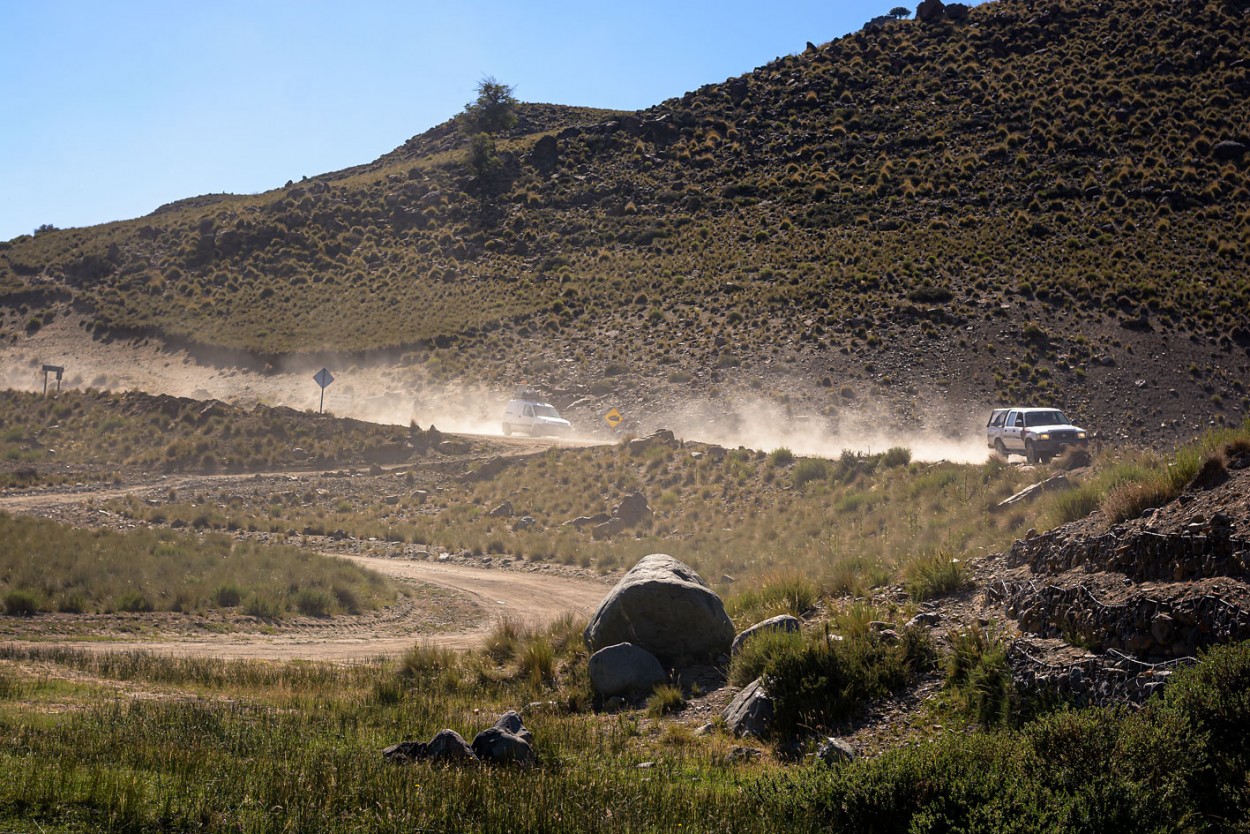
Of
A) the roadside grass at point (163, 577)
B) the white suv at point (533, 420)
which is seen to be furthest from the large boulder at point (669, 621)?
the white suv at point (533, 420)

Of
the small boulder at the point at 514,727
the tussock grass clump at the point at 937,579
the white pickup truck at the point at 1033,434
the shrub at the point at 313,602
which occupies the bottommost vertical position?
the shrub at the point at 313,602

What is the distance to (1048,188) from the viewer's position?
61.8m

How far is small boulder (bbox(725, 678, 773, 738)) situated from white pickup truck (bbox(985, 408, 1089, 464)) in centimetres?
Result: 2004

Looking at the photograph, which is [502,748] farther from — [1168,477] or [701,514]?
[701,514]

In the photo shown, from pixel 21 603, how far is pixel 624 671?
12.9m

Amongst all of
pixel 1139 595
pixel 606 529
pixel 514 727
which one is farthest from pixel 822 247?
pixel 514 727

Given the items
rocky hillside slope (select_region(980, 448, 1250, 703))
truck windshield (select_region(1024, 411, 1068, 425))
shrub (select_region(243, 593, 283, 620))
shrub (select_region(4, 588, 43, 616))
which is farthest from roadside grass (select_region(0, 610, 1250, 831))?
truck windshield (select_region(1024, 411, 1068, 425))

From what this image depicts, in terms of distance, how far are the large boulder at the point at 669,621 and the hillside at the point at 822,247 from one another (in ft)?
116

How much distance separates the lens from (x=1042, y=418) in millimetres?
31328

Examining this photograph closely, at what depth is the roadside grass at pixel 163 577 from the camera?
1997cm

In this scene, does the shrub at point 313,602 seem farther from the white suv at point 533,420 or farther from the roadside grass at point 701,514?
the white suv at point 533,420

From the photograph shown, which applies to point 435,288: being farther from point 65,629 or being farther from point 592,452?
point 65,629

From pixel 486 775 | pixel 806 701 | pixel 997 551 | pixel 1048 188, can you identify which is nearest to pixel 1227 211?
pixel 1048 188

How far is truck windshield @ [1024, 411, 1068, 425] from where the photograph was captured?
31188 mm
